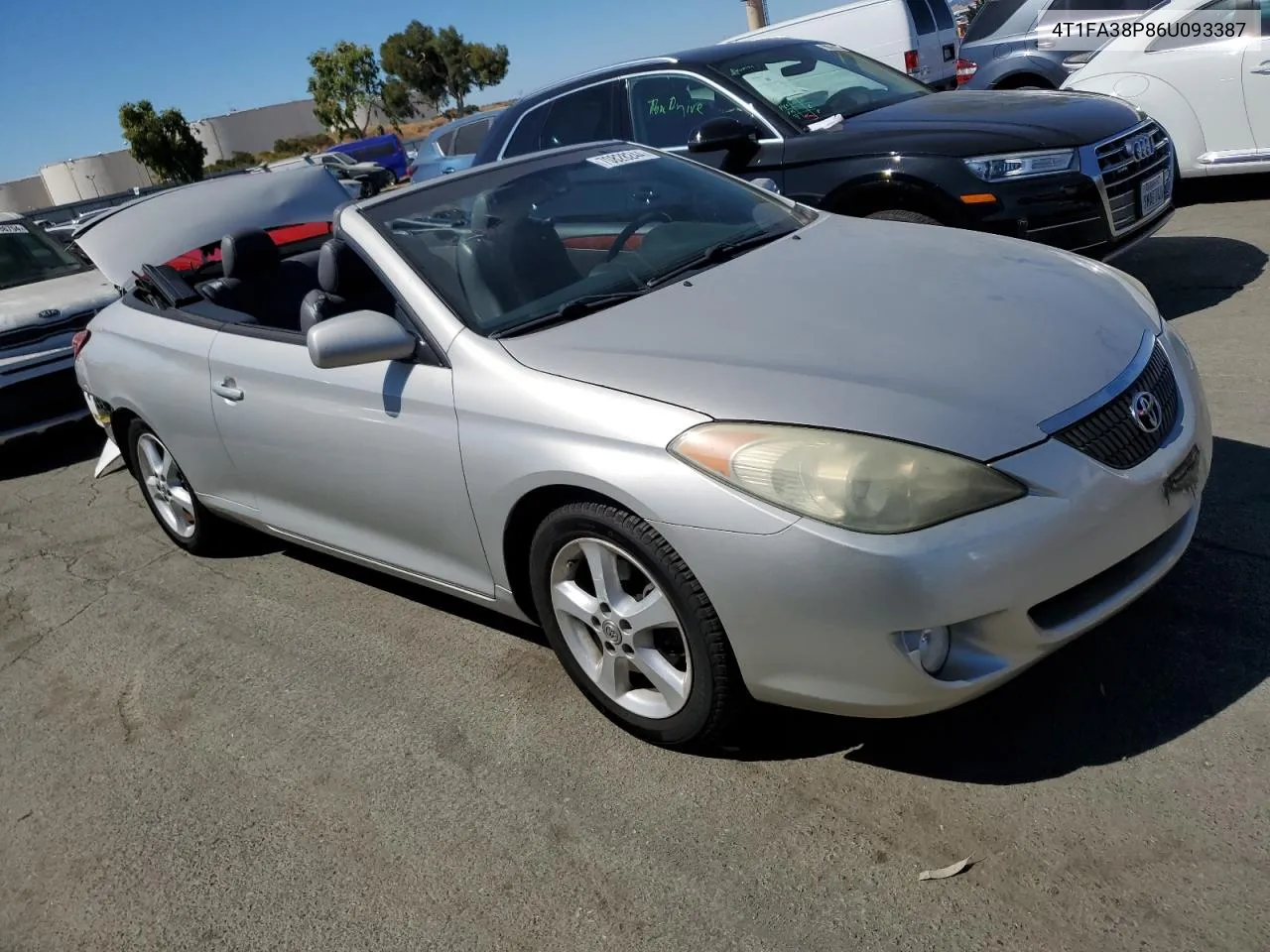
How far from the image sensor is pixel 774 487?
8.34 ft

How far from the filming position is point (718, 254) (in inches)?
149

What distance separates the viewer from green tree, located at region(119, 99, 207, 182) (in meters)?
51.6

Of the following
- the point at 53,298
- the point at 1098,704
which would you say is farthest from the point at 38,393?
the point at 1098,704

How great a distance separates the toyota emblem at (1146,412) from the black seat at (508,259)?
1.71 meters

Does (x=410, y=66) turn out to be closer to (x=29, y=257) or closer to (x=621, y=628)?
(x=29, y=257)

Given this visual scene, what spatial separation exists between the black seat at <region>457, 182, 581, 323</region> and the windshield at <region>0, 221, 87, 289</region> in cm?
645

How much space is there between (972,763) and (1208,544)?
1283 mm

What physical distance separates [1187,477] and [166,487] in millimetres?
4188

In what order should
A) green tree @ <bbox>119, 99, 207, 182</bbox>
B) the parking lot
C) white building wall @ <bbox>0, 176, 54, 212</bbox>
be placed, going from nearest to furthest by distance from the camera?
the parking lot < green tree @ <bbox>119, 99, 207, 182</bbox> < white building wall @ <bbox>0, 176, 54, 212</bbox>

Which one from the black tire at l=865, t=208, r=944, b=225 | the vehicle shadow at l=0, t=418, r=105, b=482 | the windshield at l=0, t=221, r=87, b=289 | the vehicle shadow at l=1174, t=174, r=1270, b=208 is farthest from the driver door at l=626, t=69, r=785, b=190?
the windshield at l=0, t=221, r=87, b=289

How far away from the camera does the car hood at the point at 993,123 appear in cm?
564

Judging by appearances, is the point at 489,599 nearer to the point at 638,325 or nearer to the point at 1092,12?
the point at 638,325

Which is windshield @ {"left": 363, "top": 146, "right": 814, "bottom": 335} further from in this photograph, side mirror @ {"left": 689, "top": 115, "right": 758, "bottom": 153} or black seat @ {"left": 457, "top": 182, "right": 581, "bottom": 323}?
side mirror @ {"left": 689, "top": 115, "right": 758, "bottom": 153}

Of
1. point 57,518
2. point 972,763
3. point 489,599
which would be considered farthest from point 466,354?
point 57,518
